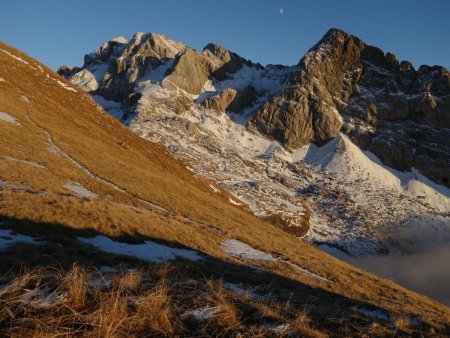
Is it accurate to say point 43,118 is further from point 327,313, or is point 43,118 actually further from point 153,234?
point 327,313

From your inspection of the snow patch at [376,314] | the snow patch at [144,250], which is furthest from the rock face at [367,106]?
the snow patch at [376,314]

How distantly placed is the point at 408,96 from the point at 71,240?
593 ft

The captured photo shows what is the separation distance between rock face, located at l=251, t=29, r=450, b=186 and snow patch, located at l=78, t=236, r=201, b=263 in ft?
454

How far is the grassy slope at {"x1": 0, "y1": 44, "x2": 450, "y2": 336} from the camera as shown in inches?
671

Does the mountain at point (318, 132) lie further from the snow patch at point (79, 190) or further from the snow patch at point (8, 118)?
the snow patch at point (79, 190)

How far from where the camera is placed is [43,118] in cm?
4284

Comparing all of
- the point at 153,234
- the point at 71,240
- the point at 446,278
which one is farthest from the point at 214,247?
the point at 446,278

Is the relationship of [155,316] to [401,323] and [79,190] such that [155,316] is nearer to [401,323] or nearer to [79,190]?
[401,323]

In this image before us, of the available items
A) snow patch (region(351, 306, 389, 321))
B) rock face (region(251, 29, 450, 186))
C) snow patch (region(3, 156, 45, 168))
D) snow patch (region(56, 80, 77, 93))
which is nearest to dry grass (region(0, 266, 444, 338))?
snow patch (region(351, 306, 389, 321))

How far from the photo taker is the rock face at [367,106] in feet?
494

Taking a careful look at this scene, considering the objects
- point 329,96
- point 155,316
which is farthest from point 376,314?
point 329,96

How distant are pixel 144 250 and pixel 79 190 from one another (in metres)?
10.9

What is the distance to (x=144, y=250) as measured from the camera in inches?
601

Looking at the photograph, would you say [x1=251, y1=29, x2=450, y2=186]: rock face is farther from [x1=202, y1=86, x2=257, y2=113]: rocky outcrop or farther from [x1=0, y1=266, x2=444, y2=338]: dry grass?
[x1=0, y1=266, x2=444, y2=338]: dry grass
